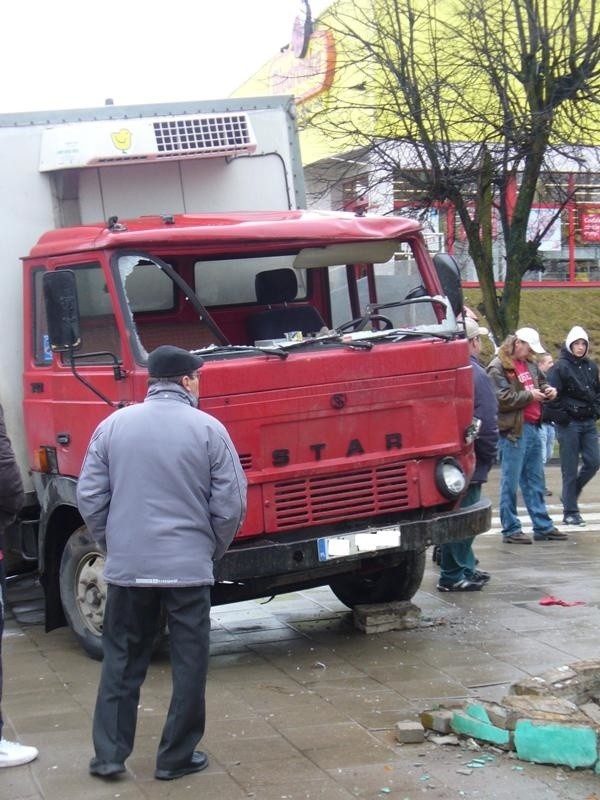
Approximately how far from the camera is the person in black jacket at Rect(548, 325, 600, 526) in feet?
37.9

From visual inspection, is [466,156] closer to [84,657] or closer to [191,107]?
→ [191,107]

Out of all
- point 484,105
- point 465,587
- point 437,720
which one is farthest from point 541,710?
point 484,105

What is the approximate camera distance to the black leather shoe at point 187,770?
5.02 m

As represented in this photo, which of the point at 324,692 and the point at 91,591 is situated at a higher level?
the point at 91,591

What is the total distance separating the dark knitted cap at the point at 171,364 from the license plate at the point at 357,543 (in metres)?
1.87

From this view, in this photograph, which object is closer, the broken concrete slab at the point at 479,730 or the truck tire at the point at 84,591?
the broken concrete slab at the point at 479,730

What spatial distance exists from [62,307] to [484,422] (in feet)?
10.9

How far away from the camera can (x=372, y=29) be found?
63.5 feet

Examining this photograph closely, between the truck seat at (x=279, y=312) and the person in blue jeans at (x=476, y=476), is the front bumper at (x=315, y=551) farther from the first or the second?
the truck seat at (x=279, y=312)

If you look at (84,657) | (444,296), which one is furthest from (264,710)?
(444,296)

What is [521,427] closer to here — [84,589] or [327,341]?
[327,341]

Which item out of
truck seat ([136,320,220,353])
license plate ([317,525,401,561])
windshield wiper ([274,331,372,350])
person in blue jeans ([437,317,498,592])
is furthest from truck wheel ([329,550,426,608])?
truck seat ([136,320,220,353])

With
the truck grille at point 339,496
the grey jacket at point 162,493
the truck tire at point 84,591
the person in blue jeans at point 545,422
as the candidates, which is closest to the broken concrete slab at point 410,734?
the grey jacket at point 162,493

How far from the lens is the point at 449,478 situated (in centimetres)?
712
